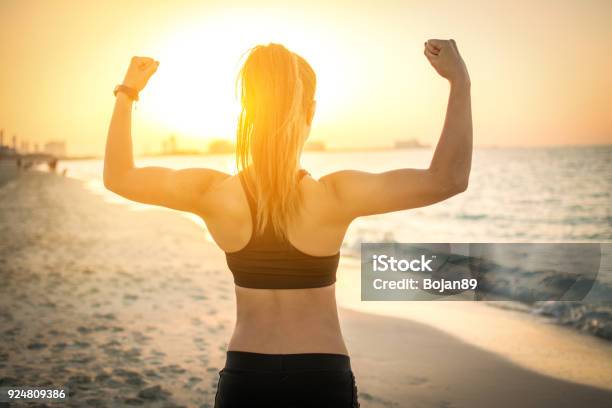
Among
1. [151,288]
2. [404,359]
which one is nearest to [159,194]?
[404,359]

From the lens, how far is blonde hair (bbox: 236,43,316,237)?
61.4 inches

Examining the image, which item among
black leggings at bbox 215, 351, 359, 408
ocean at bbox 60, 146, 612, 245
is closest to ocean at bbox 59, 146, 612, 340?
ocean at bbox 60, 146, 612, 245

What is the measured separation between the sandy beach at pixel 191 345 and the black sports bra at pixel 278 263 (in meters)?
3.28

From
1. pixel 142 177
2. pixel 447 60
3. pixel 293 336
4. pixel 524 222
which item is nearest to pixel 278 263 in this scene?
pixel 293 336

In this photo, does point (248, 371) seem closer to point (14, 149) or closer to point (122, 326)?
point (122, 326)

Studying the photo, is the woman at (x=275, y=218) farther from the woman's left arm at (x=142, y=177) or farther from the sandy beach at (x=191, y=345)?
the sandy beach at (x=191, y=345)

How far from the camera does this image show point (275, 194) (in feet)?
5.22

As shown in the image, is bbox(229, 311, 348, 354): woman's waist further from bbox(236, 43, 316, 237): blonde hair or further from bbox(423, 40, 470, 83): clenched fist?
bbox(423, 40, 470, 83): clenched fist

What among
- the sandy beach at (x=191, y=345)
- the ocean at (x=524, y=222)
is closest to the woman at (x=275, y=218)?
the sandy beach at (x=191, y=345)

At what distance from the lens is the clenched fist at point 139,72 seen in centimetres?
177

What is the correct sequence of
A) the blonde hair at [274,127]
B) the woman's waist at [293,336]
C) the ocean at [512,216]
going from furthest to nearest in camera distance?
the ocean at [512,216], the woman's waist at [293,336], the blonde hair at [274,127]

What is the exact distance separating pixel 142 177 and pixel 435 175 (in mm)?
955

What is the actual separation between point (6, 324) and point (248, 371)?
19.6 feet

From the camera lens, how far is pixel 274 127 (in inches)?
61.5
